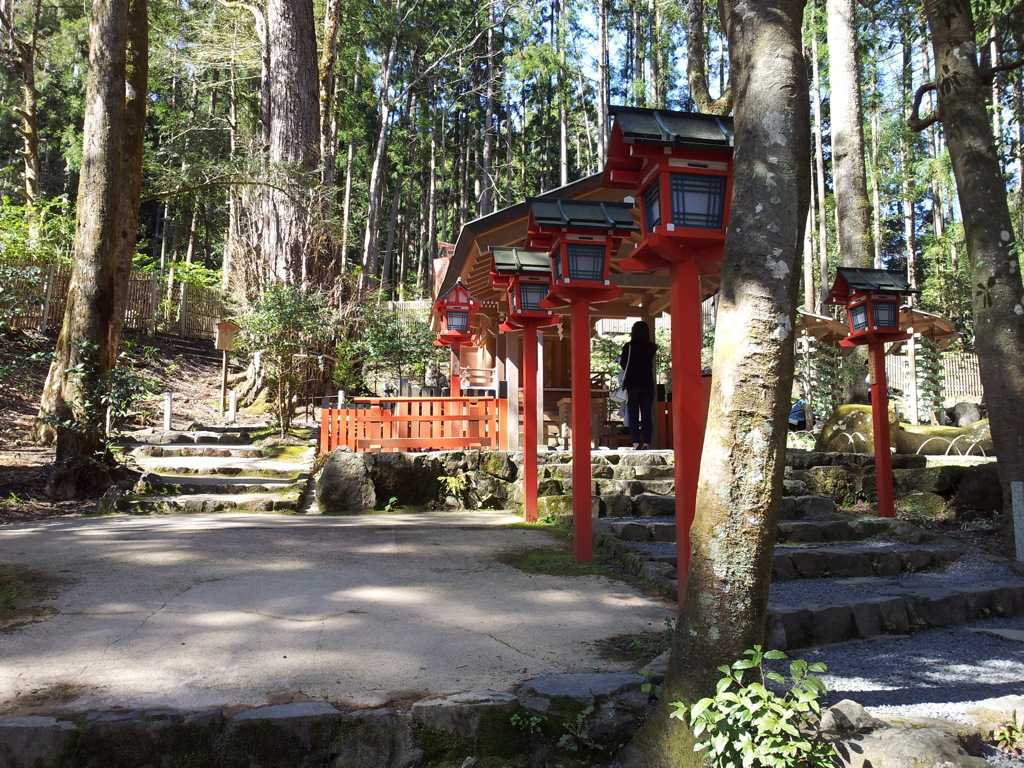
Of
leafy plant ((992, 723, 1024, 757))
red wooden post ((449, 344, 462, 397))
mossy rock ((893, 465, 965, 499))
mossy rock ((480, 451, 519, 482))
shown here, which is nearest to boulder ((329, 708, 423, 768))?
leafy plant ((992, 723, 1024, 757))

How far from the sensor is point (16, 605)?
3979 millimetres

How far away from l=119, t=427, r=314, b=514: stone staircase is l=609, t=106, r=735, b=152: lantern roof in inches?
242

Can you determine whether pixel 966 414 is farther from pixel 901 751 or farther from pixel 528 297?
pixel 901 751

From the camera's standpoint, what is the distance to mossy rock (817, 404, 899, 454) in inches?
399

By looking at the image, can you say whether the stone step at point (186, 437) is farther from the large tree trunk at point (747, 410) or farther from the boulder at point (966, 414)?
the boulder at point (966, 414)

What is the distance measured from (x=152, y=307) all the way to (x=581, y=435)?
19075mm

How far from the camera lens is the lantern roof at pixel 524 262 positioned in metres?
6.63

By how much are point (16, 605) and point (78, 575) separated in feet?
2.50

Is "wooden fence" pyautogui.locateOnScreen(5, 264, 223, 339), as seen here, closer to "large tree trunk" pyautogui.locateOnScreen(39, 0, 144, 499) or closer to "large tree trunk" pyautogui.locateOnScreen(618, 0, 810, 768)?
"large tree trunk" pyautogui.locateOnScreen(39, 0, 144, 499)

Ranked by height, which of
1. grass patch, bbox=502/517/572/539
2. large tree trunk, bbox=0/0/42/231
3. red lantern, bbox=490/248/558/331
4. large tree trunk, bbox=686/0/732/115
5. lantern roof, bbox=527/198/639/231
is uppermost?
large tree trunk, bbox=0/0/42/231

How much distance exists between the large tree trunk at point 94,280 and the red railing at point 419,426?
9.04ft

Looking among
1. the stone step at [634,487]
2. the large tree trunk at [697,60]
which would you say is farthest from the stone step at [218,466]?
the large tree trunk at [697,60]

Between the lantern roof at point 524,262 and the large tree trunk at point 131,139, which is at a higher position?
the large tree trunk at point 131,139

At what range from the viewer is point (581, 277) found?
5418mm
